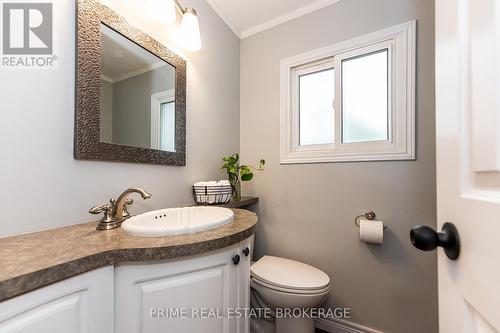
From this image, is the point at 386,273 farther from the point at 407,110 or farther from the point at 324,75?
the point at 324,75

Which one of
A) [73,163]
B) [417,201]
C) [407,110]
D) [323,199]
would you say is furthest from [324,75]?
[73,163]

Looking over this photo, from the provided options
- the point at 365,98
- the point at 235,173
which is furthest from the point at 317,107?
the point at 235,173

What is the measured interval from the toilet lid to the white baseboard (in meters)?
0.43

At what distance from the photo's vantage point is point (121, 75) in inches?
38.5

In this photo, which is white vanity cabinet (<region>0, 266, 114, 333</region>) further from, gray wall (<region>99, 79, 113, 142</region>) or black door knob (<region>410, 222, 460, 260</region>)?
black door knob (<region>410, 222, 460, 260</region>)

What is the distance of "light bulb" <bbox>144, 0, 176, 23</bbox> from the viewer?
102cm

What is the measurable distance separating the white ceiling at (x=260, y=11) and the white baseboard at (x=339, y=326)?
2141 millimetres

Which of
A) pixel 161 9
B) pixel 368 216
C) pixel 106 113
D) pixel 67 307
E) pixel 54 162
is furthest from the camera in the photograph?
pixel 368 216

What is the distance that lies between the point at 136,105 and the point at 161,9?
481 mm

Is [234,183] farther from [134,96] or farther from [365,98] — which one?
[365,98]

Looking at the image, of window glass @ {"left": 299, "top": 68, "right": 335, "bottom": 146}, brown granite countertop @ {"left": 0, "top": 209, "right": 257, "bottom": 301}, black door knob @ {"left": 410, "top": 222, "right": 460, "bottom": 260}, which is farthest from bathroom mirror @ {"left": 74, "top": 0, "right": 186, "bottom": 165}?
black door knob @ {"left": 410, "top": 222, "right": 460, "bottom": 260}

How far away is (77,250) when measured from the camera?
54 cm

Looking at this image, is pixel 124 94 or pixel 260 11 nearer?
pixel 124 94

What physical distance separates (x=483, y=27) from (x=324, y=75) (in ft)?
4.53
